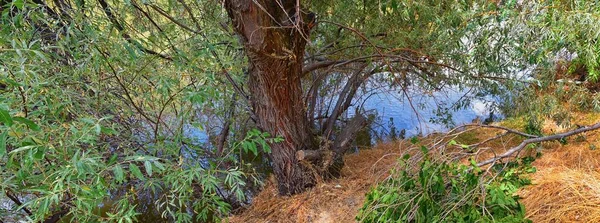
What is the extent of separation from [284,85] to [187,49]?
2.78 ft

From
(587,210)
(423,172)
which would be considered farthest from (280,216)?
(587,210)

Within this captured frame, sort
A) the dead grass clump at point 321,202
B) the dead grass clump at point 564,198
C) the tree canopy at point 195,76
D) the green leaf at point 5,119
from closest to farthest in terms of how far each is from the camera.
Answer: the green leaf at point 5,119 < the tree canopy at point 195,76 < the dead grass clump at point 564,198 < the dead grass clump at point 321,202

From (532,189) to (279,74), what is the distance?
1.91 meters

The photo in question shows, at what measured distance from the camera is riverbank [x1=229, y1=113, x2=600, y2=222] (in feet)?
6.54

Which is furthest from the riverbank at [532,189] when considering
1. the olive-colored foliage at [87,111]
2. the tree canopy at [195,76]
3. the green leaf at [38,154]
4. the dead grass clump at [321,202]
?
the green leaf at [38,154]

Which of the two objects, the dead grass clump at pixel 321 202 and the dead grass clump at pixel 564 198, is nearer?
the dead grass clump at pixel 564 198

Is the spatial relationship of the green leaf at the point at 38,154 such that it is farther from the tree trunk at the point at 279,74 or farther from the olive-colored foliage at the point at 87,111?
the tree trunk at the point at 279,74

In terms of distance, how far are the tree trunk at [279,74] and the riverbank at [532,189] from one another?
0.23m

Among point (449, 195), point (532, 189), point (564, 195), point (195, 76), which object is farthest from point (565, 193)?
point (195, 76)

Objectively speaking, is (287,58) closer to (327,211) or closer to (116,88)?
(116,88)

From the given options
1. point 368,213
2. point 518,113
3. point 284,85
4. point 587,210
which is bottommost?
point 587,210

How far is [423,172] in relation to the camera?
157cm

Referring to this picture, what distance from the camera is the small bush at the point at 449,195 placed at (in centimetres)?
143

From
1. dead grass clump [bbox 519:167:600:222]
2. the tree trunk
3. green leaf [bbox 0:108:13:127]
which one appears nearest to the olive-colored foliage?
green leaf [bbox 0:108:13:127]
